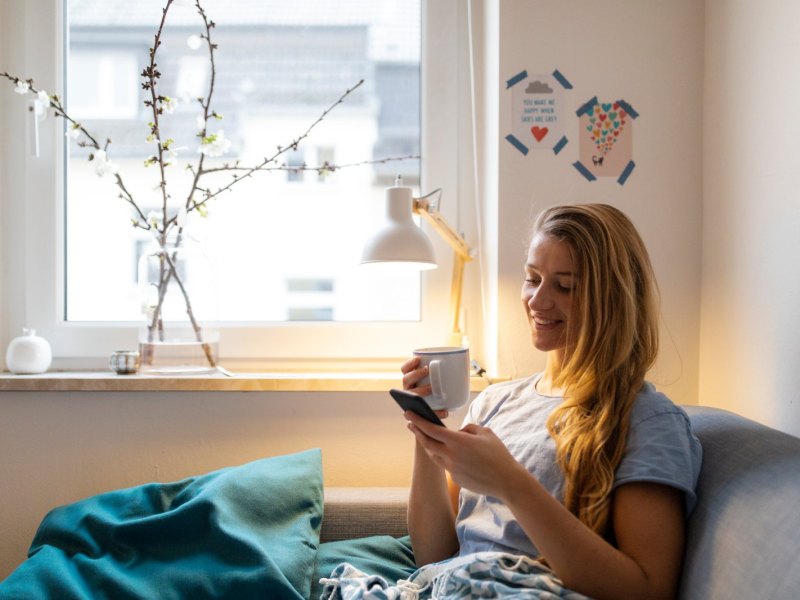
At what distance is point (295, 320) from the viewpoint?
210cm

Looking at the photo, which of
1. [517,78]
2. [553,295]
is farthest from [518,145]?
[553,295]

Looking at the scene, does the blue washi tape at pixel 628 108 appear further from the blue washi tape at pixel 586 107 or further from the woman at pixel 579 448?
the woman at pixel 579 448

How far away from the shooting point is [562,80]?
5.74 ft

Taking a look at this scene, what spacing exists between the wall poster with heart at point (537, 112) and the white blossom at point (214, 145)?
30.2 inches

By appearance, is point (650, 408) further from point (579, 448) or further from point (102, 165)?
point (102, 165)

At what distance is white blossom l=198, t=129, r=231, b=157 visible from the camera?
1.91 m

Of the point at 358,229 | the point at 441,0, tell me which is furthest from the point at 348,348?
the point at 441,0

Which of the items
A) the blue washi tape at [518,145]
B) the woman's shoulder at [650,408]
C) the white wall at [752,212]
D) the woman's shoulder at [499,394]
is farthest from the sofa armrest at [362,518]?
the blue washi tape at [518,145]

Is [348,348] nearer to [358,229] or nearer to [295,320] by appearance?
[295,320]

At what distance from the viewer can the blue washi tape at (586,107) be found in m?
1.75

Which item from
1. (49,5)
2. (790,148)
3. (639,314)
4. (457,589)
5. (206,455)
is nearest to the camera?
(457,589)

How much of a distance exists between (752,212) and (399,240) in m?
0.75

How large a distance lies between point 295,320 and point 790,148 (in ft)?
Result: 4.39

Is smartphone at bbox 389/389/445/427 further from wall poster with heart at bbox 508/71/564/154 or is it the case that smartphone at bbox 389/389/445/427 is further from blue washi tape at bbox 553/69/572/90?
blue washi tape at bbox 553/69/572/90
